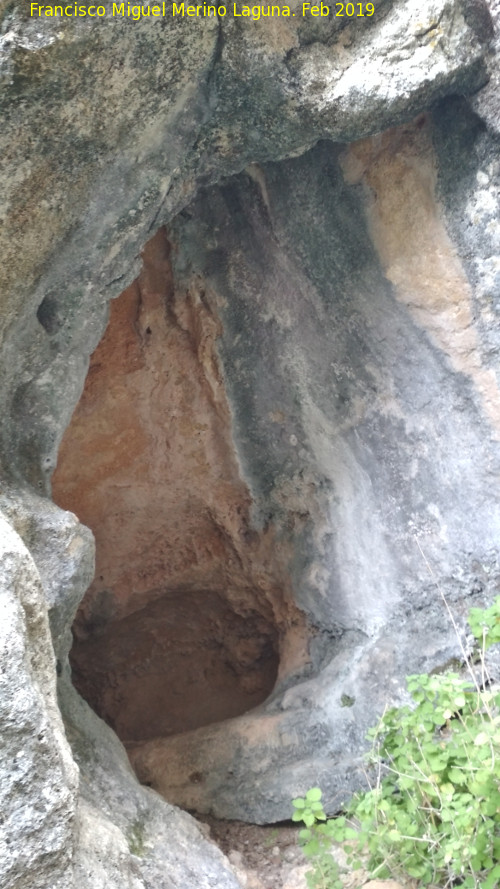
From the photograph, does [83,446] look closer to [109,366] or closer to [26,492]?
[109,366]

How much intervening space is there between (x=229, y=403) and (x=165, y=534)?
56 centimetres

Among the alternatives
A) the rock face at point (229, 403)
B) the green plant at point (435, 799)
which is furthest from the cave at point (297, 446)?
the green plant at point (435, 799)

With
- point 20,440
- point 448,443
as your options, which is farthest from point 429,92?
point 20,440

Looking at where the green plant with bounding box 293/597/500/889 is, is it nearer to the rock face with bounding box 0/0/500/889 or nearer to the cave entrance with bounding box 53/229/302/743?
the rock face with bounding box 0/0/500/889

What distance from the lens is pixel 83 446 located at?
221cm

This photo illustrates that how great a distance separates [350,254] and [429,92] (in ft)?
1.41

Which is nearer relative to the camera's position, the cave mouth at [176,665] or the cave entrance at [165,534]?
the cave entrance at [165,534]

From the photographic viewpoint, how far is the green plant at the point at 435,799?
4.16 feet

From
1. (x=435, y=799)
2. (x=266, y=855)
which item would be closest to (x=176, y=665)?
(x=266, y=855)

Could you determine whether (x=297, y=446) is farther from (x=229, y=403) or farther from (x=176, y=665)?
(x=176, y=665)

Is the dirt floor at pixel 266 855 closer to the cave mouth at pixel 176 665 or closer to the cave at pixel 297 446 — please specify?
the cave at pixel 297 446

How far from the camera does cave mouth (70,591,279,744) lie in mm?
2562

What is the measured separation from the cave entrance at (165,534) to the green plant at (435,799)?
0.78 m

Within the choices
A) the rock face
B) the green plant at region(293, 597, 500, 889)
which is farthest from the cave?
the green plant at region(293, 597, 500, 889)
